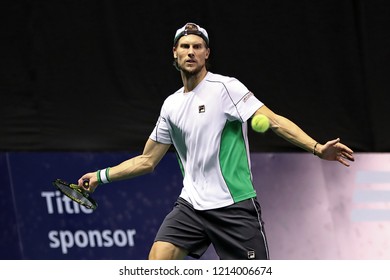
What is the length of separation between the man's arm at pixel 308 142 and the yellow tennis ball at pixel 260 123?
47 mm

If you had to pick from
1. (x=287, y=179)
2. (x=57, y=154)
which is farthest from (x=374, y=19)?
(x=57, y=154)

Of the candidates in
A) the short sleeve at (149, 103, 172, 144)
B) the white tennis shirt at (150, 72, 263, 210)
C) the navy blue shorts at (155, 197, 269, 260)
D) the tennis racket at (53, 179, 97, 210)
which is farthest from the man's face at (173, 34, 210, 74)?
the tennis racket at (53, 179, 97, 210)

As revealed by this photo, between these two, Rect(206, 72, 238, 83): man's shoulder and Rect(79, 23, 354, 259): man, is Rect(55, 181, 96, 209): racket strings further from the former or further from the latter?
Rect(206, 72, 238, 83): man's shoulder

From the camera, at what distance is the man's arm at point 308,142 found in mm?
5004

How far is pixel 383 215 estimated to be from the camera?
7.39m

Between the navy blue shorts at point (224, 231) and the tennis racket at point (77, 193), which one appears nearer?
the navy blue shorts at point (224, 231)

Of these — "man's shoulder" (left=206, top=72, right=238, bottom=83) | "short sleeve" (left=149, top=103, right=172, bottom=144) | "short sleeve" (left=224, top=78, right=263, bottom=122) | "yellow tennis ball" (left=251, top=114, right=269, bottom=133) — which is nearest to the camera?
"yellow tennis ball" (left=251, top=114, right=269, bottom=133)

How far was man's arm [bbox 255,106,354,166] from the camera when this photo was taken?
5.00 m

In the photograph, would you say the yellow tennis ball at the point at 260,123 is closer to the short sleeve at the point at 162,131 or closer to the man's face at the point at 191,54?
the man's face at the point at 191,54

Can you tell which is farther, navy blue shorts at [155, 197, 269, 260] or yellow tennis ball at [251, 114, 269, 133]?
navy blue shorts at [155, 197, 269, 260]

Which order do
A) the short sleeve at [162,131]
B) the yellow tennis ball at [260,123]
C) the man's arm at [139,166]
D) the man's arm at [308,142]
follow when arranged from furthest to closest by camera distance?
the man's arm at [139,166]
the short sleeve at [162,131]
the yellow tennis ball at [260,123]
the man's arm at [308,142]

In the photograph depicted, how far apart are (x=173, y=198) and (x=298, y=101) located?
48.1 inches

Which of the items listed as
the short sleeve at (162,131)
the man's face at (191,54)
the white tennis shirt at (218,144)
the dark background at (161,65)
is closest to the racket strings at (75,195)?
the short sleeve at (162,131)

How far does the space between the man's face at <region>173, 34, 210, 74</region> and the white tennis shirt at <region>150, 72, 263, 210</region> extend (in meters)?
0.14
